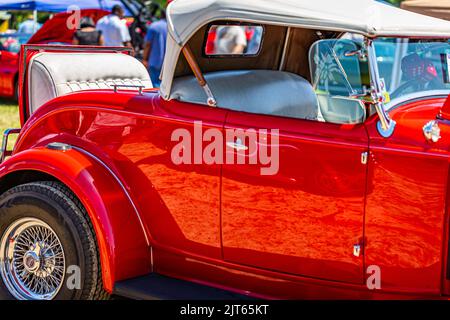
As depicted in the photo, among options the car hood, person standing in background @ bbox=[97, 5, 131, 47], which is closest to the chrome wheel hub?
the car hood

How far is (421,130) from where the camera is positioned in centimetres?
295

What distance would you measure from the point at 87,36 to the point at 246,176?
932cm

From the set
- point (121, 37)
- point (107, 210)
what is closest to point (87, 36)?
point (121, 37)

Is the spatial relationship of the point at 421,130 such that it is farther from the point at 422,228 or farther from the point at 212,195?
the point at 212,195

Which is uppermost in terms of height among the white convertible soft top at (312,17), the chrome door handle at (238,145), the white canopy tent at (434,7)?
the white convertible soft top at (312,17)

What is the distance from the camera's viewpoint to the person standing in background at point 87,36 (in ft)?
38.8

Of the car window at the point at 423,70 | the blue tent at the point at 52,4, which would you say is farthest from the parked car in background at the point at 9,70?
the car window at the point at 423,70

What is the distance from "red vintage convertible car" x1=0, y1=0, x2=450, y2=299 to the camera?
294 centimetres

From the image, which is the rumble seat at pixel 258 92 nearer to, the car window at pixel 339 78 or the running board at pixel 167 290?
the car window at pixel 339 78

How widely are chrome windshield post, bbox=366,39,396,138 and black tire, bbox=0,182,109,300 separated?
1.62 meters

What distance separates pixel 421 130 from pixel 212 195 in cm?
106

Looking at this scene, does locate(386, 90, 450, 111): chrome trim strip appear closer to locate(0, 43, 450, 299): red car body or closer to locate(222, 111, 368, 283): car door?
locate(0, 43, 450, 299): red car body

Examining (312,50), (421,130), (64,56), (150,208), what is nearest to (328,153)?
(421,130)

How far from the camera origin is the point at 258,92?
3.70 m
